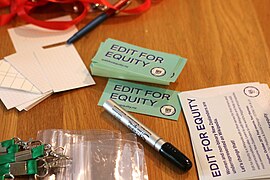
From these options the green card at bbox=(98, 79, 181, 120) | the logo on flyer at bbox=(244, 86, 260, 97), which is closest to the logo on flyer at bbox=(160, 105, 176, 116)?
the green card at bbox=(98, 79, 181, 120)

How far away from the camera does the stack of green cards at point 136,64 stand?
791 millimetres

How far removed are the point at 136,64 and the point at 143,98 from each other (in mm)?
71

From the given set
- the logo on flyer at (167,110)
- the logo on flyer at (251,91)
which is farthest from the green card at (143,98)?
the logo on flyer at (251,91)

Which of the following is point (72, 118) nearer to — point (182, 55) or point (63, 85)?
point (63, 85)

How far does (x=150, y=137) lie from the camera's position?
2.31ft

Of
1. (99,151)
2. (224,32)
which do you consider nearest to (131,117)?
(99,151)

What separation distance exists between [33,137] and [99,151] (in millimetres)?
119

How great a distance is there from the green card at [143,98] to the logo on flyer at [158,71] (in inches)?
1.0

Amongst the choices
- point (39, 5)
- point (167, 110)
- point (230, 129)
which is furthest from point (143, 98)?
point (39, 5)

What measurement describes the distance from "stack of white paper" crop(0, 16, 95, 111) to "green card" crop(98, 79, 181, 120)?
5cm

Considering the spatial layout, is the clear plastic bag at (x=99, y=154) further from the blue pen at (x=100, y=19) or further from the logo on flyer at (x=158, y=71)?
the blue pen at (x=100, y=19)

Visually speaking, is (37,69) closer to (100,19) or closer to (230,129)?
(100,19)

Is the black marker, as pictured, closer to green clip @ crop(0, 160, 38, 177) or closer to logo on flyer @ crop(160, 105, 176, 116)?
logo on flyer @ crop(160, 105, 176, 116)

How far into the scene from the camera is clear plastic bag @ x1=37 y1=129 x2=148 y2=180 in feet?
2.18
